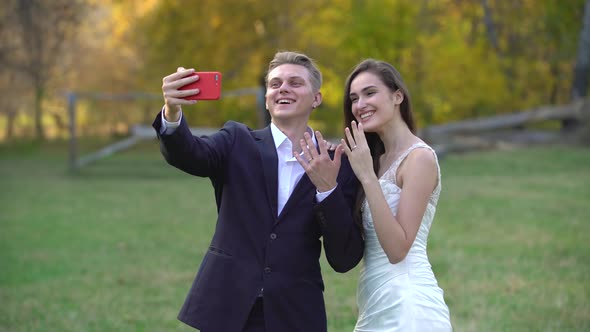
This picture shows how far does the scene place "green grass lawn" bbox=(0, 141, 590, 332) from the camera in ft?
22.4

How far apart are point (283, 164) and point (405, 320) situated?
93cm

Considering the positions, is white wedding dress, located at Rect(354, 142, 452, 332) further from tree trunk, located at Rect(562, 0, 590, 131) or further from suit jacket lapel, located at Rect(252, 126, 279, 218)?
tree trunk, located at Rect(562, 0, 590, 131)

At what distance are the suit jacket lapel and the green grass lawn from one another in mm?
3051

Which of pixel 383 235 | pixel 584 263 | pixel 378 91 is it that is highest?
pixel 378 91

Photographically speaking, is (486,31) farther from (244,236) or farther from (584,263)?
(244,236)

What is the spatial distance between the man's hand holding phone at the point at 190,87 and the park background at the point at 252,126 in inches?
140

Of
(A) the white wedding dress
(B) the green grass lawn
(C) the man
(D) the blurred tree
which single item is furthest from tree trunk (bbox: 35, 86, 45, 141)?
(A) the white wedding dress

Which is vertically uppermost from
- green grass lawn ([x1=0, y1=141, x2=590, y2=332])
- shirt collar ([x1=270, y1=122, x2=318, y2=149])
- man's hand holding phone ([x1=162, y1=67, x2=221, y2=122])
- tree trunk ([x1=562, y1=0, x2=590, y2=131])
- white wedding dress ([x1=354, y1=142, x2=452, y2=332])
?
tree trunk ([x1=562, y1=0, x2=590, y2=131])

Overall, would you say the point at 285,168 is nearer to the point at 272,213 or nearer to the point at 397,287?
the point at 272,213

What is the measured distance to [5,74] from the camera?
36406 mm

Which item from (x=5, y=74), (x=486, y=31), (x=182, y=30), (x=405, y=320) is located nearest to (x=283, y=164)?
(x=405, y=320)

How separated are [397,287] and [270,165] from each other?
2.72 ft

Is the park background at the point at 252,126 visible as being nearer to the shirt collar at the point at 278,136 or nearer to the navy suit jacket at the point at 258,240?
the navy suit jacket at the point at 258,240

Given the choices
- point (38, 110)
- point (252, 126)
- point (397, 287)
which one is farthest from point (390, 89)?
point (38, 110)
